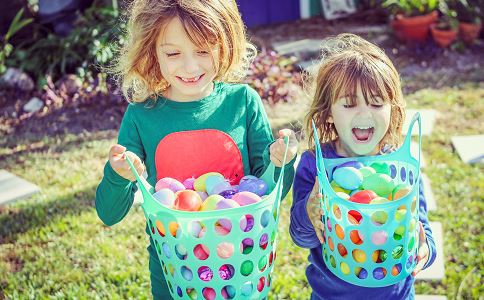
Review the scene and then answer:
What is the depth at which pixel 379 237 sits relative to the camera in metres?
1.58

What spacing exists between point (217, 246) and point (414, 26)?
217 inches

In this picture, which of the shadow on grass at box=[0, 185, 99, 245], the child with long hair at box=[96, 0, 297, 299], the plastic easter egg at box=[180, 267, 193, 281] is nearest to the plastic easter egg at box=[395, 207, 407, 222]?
the child with long hair at box=[96, 0, 297, 299]

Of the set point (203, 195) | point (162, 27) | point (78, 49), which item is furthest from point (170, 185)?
point (78, 49)

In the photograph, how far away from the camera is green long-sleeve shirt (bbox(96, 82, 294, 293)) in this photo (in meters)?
1.91

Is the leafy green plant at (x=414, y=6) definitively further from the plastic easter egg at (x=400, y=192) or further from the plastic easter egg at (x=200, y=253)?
the plastic easter egg at (x=200, y=253)

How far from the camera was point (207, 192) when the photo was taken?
1.73 m

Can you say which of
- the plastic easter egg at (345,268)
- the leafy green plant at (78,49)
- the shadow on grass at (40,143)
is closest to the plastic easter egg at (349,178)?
the plastic easter egg at (345,268)

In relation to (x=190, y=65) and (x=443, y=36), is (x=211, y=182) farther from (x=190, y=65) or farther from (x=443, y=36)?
(x=443, y=36)

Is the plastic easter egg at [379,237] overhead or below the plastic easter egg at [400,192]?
below

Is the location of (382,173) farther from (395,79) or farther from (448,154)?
(448,154)

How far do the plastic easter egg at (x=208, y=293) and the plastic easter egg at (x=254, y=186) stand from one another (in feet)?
0.95

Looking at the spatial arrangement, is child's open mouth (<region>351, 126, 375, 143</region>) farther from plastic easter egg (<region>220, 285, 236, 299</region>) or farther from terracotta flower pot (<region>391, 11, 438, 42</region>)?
terracotta flower pot (<region>391, 11, 438, 42</region>)

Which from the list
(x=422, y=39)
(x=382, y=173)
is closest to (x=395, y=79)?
(x=382, y=173)

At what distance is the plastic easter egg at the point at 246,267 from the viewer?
1.51 metres
